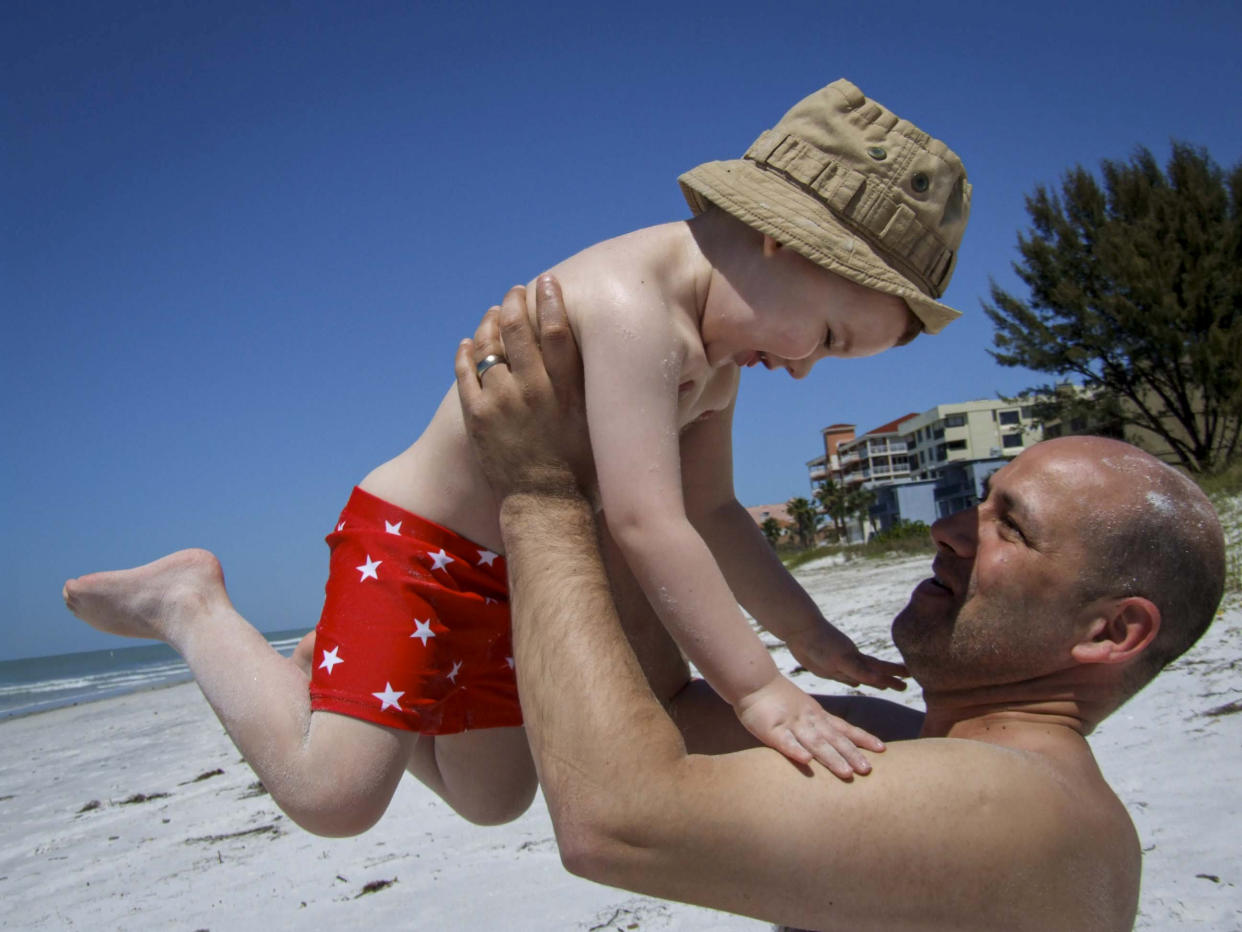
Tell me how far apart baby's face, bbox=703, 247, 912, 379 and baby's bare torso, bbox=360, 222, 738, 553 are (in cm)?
9

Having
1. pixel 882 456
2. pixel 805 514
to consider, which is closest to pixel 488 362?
pixel 805 514

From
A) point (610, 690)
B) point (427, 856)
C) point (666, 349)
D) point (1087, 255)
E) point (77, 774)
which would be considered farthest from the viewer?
point (1087, 255)

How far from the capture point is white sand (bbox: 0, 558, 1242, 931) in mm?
3174

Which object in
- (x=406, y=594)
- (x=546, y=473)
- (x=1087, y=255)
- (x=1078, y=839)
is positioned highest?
(x=1087, y=255)

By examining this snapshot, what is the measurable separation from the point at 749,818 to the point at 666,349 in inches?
39.1

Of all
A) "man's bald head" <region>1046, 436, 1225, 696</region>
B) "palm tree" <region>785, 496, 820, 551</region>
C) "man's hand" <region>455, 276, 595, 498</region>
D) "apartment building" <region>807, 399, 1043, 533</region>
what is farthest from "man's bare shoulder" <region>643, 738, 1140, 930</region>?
"palm tree" <region>785, 496, 820, 551</region>

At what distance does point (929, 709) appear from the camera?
2.09 m

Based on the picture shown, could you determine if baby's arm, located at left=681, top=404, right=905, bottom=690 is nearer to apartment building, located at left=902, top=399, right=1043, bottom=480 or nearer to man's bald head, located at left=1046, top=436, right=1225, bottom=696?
man's bald head, located at left=1046, top=436, right=1225, bottom=696

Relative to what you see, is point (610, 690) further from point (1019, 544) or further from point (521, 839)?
point (521, 839)

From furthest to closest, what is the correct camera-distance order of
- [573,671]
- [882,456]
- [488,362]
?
1. [882,456]
2. [488,362]
3. [573,671]

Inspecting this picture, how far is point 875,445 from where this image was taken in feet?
328

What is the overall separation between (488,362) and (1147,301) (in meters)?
21.6

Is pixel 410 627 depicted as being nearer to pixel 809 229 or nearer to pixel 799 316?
pixel 799 316

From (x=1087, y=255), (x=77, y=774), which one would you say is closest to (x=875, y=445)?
(x=1087, y=255)
